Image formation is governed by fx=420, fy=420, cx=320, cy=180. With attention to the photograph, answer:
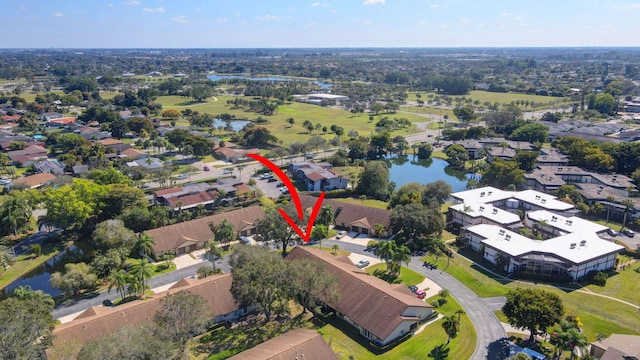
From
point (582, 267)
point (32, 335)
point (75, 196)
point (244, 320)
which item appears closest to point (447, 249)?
point (582, 267)

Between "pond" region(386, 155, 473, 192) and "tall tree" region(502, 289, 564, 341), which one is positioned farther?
"pond" region(386, 155, 473, 192)

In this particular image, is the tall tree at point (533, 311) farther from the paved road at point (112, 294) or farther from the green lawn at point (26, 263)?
the green lawn at point (26, 263)

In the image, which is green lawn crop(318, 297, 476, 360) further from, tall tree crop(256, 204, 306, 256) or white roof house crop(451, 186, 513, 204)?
white roof house crop(451, 186, 513, 204)

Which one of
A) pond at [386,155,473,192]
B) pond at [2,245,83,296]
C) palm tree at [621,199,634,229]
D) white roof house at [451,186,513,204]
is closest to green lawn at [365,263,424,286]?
white roof house at [451,186,513,204]

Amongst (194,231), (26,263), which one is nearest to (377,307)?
(194,231)

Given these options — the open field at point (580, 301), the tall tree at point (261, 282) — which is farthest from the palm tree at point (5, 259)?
the open field at point (580, 301)

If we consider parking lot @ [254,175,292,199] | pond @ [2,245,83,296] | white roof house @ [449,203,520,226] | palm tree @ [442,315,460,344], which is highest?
white roof house @ [449,203,520,226]

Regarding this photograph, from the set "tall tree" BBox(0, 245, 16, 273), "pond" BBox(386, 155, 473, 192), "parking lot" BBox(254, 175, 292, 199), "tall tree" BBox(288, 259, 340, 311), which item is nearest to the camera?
"tall tree" BBox(288, 259, 340, 311)

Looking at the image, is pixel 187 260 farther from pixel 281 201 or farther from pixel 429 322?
pixel 429 322
